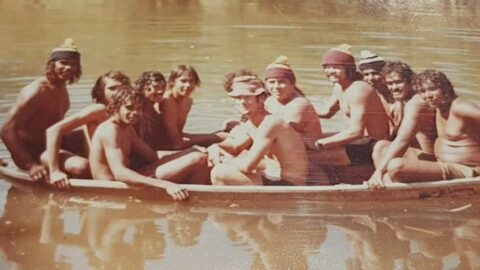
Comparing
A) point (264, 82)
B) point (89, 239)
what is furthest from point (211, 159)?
point (89, 239)

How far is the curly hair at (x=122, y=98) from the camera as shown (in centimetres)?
173

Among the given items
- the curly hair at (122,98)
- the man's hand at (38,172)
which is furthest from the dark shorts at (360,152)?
the man's hand at (38,172)

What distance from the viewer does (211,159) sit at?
1755 mm

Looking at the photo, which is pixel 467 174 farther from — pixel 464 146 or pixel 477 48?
pixel 477 48

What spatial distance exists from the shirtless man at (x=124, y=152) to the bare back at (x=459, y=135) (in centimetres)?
66

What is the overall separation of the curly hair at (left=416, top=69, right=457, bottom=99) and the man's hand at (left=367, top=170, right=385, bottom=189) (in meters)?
0.29

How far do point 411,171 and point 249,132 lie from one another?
0.45 m

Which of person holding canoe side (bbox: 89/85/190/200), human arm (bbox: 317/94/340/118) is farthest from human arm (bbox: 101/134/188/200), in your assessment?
human arm (bbox: 317/94/340/118)

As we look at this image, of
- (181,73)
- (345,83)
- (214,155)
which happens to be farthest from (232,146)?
(345,83)

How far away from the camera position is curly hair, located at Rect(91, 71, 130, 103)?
5.77 feet

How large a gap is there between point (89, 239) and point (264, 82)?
630 mm

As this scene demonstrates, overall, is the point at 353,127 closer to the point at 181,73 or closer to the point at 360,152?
the point at 360,152

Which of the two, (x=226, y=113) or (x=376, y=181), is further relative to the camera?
(x=226, y=113)

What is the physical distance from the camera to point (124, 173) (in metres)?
1.70
